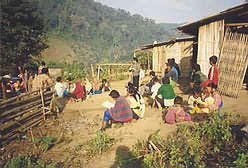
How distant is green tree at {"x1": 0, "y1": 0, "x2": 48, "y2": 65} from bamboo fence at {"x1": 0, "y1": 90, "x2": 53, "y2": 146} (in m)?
5.67

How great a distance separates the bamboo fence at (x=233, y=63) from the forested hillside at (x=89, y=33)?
126 feet

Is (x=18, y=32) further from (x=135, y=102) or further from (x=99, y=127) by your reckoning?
(x=135, y=102)

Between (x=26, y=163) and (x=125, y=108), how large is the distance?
2500mm

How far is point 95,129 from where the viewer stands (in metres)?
5.30

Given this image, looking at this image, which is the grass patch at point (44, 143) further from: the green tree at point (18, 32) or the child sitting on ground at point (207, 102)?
the green tree at point (18, 32)

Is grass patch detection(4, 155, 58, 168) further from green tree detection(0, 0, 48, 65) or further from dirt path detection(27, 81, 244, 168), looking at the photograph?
green tree detection(0, 0, 48, 65)

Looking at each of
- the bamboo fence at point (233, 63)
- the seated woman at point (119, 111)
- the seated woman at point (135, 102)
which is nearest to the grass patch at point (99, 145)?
the seated woman at point (119, 111)

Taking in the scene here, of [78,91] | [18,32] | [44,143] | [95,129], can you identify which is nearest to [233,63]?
[95,129]

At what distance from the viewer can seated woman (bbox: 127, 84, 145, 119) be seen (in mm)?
5176

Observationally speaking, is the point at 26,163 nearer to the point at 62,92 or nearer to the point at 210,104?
the point at 210,104

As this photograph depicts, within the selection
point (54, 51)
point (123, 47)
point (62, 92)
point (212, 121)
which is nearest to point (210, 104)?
point (212, 121)

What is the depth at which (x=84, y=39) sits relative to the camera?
57.6 metres

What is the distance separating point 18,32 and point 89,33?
54163mm

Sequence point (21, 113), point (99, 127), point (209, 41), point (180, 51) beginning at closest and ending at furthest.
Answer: point (21, 113) → point (99, 127) → point (209, 41) → point (180, 51)
